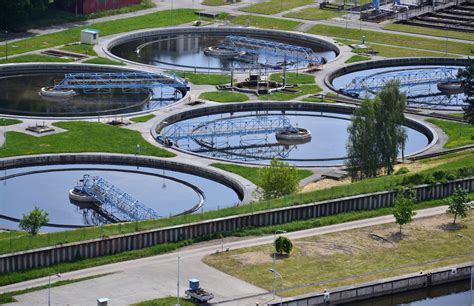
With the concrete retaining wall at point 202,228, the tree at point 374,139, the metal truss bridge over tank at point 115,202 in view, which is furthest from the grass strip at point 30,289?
the tree at point 374,139

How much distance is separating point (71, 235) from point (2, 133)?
137 ft

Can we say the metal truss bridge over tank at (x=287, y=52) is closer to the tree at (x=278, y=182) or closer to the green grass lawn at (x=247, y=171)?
the green grass lawn at (x=247, y=171)

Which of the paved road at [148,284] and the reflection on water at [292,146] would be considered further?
the reflection on water at [292,146]

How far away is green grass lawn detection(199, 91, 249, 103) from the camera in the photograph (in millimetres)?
168875

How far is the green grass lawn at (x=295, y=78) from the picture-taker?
588 ft

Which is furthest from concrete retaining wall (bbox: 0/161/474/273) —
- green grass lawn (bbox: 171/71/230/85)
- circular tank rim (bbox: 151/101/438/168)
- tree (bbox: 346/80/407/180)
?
green grass lawn (bbox: 171/71/230/85)

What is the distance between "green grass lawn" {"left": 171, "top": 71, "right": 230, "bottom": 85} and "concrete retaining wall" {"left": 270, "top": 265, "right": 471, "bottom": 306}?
69.8 m

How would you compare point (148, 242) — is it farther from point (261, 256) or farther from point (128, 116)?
point (128, 116)

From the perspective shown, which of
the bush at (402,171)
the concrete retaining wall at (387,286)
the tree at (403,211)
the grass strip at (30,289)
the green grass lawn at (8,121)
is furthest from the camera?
the green grass lawn at (8,121)

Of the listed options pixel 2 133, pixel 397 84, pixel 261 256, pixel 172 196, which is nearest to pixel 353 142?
pixel 397 84

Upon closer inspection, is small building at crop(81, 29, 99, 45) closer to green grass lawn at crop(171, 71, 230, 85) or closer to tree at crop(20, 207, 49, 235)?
green grass lawn at crop(171, 71, 230, 85)

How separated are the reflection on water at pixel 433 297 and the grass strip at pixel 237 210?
15810 mm

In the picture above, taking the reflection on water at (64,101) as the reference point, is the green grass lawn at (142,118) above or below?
above

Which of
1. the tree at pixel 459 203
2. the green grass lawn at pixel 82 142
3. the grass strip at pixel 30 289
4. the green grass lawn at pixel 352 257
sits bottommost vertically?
the green grass lawn at pixel 82 142
